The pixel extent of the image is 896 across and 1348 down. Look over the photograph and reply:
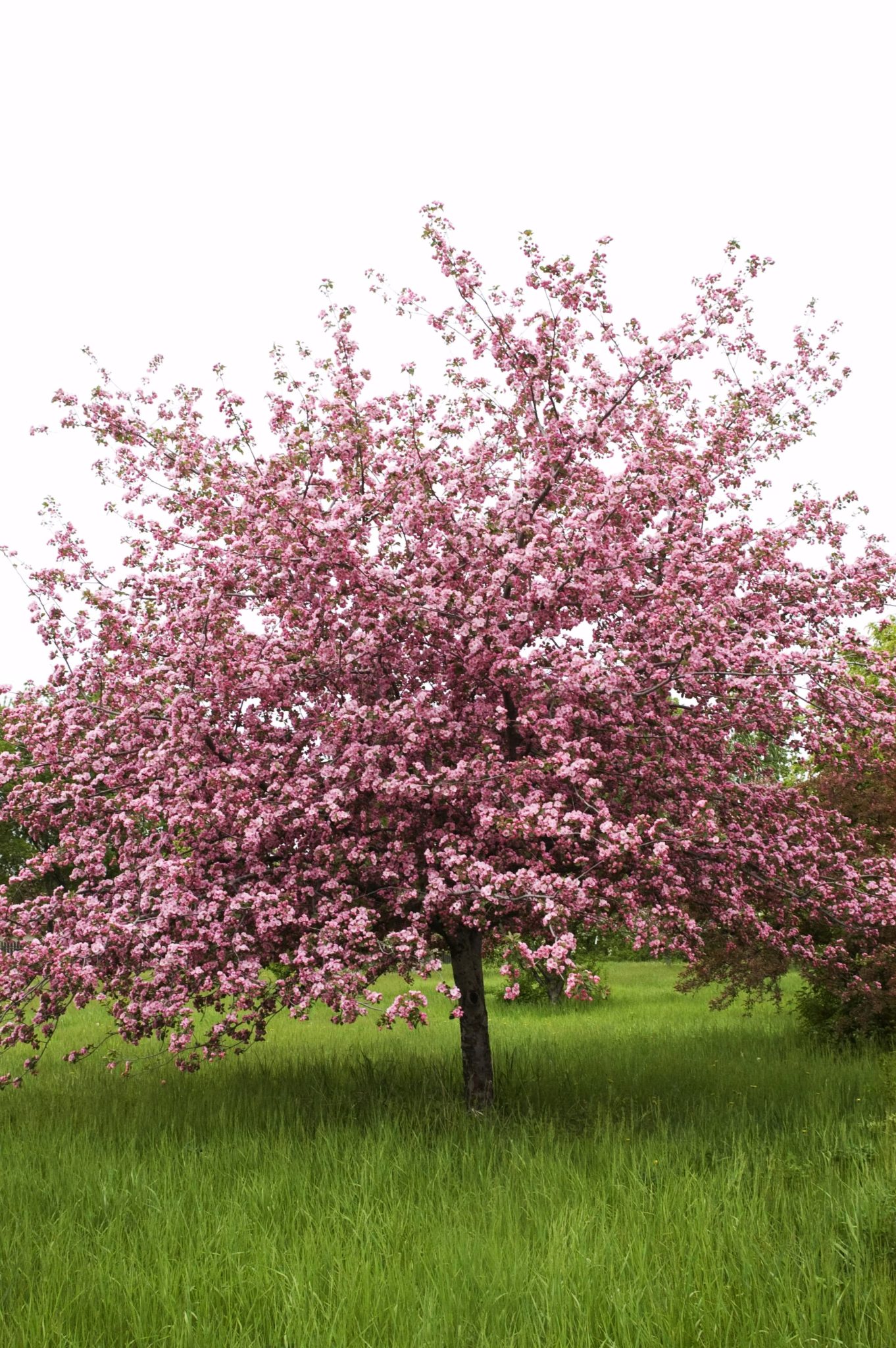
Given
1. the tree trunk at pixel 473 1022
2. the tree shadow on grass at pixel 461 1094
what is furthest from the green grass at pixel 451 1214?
the tree trunk at pixel 473 1022

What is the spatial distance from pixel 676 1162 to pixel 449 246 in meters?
9.81

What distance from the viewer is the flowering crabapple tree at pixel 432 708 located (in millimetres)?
9336

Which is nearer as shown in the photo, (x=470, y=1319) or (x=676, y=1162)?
(x=470, y=1319)

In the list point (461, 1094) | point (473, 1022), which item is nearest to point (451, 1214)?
point (473, 1022)

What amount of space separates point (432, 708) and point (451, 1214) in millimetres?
4478

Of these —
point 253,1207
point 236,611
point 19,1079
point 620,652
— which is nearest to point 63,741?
point 236,611

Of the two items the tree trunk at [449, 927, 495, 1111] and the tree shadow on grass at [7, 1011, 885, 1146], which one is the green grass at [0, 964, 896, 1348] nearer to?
the tree shadow on grass at [7, 1011, 885, 1146]

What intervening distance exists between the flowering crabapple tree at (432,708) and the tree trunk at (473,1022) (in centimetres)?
4

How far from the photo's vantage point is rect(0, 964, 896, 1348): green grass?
18.9 ft

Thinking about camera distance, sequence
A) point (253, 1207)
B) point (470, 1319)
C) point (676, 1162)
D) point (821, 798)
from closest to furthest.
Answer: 1. point (470, 1319)
2. point (253, 1207)
3. point (676, 1162)
4. point (821, 798)

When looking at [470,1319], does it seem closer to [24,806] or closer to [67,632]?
[24,806]

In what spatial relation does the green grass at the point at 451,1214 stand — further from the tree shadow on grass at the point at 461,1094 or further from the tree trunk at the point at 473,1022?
the tree trunk at the point at 473,1022

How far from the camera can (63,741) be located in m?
10.6

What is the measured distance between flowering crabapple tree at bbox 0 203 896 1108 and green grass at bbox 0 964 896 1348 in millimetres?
1271
